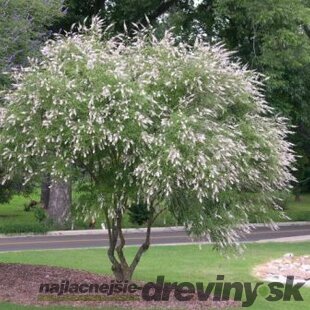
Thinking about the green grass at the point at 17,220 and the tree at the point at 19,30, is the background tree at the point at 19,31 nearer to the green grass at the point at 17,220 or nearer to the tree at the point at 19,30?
the tree at the point at 19,30

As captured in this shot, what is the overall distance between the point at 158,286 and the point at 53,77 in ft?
13.4

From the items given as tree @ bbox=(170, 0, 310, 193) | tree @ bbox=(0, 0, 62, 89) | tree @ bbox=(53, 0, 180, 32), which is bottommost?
tree @ bbox=(0, 0, 62, 89)

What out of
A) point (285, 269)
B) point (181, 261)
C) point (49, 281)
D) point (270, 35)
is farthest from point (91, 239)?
point (49, 281)

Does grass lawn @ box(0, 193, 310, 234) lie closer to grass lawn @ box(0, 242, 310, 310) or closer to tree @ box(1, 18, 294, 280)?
grass lawn @ box(0, 242, 310, 310)

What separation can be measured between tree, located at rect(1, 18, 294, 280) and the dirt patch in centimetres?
474

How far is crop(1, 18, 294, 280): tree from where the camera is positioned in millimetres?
8547

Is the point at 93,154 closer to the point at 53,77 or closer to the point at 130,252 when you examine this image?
the point at 53,77

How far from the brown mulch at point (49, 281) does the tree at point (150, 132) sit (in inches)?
44.9

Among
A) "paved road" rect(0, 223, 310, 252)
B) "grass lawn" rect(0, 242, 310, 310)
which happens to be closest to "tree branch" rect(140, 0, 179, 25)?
"paved road" rect(0, 223, 310, 252)

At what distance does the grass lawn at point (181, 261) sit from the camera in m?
13.8

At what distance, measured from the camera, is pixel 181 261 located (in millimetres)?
16594

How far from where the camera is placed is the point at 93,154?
8.98 meters

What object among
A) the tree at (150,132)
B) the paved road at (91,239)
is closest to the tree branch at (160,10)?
the paved road at (91,239)

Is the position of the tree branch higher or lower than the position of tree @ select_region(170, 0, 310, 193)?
higher
